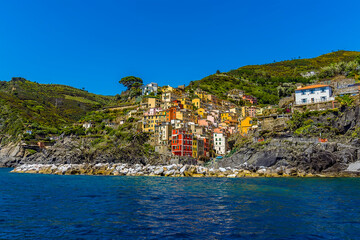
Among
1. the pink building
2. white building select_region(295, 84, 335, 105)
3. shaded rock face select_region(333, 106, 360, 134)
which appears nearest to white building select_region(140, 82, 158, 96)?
the pink building

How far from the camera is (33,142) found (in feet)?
304

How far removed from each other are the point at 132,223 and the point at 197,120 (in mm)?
73283

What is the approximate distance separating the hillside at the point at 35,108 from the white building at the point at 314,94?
79.5 metres

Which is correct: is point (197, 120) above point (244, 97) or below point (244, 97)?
below

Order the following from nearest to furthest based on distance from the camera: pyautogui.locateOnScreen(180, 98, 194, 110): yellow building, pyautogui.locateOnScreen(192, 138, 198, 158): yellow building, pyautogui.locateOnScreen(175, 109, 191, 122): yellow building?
pyautogui.locateOnScreen(192, 138, 198, 158): yellow building
pyautogui.locateOnScreen(175, 109, 191, 122): yellow building
pyautogui.locateOnScreen(180, 98, 194, 110): yellow building

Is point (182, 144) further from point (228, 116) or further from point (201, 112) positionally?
point (228, 116)

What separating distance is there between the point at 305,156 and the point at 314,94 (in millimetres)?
22170

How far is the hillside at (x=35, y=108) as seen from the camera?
103312 millimetres

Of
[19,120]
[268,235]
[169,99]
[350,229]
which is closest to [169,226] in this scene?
[268,235]

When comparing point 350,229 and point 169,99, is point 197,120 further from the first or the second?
point 350,229

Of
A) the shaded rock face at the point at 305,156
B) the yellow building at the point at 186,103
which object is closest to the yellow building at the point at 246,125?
the shaded rock face at the point at 305,156

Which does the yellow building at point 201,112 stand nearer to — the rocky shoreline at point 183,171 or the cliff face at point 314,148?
the cliff face at point 314,148

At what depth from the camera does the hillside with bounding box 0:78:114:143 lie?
339 ft

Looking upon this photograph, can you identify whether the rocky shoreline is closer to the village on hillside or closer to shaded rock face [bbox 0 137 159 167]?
shaded rock face [bbox 0 137 159 167]
